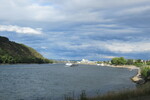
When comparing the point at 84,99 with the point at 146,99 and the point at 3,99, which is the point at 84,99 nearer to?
the point at 146,99

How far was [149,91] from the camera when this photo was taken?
25.2m

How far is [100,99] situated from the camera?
72.9 ft

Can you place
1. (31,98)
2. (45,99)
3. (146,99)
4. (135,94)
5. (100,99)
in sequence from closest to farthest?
(146,99)
(100,99)
(135,94)
(45,99)
(31,98)

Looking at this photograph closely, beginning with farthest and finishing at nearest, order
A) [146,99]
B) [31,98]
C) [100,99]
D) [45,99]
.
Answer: [31,98]
[45,99]
[100,99]
[146,99]

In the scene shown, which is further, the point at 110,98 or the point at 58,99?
the point at 58,99

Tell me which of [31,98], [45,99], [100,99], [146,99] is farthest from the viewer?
[31,98]

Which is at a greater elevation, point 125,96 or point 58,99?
point 125,96

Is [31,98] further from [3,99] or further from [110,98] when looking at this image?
[110,98]

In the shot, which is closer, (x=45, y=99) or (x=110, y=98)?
(x=110, y=98)

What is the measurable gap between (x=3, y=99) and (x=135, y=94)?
24229 millimetres

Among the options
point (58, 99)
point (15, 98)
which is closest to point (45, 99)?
point (58, 99)

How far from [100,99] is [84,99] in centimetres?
164

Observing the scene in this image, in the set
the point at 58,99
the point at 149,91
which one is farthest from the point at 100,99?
the point at 58,99

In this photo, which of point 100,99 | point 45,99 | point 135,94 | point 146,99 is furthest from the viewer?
point 45,99
